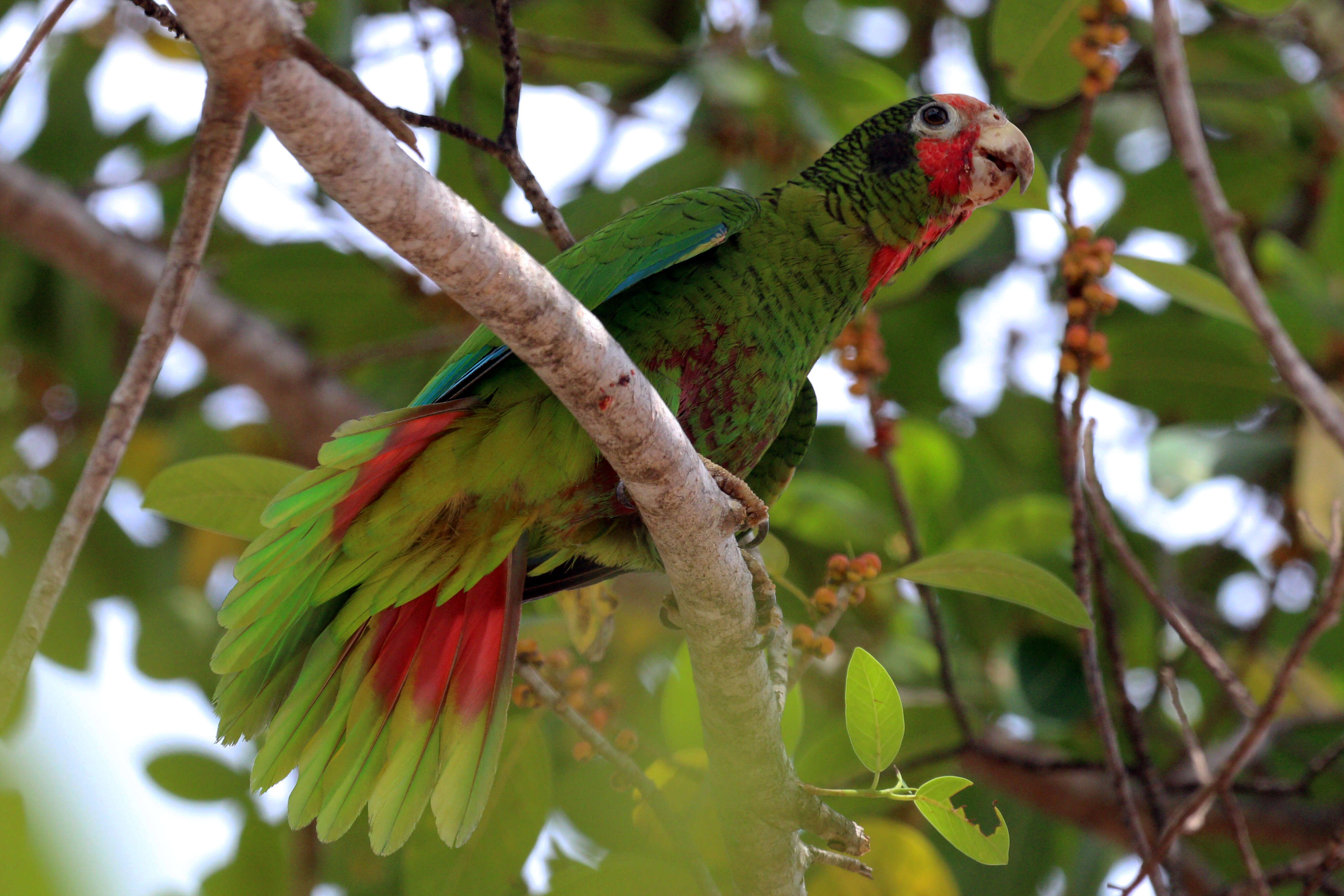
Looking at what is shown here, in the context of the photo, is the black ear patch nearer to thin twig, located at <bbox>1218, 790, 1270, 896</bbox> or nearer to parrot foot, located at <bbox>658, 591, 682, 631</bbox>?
parrot foot, located at <bbox>658, 591, 682, 631</bbox>

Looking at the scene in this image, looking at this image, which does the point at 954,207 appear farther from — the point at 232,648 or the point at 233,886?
the point at 233,886

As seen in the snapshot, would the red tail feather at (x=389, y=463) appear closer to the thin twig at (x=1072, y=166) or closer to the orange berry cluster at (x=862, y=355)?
the orange berry cluster at (x=862, y=355)

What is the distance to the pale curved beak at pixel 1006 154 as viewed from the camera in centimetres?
204

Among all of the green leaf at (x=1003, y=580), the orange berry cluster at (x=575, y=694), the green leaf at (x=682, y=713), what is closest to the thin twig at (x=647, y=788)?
the orange berry cluster at (x=575, y=694)

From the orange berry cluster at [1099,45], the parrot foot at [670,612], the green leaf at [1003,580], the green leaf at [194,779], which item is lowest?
the green leaf at [1003,580]

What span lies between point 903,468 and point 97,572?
230cm

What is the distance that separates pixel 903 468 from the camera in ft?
9.07

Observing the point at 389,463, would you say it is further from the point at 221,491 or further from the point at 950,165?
the point at 950,165

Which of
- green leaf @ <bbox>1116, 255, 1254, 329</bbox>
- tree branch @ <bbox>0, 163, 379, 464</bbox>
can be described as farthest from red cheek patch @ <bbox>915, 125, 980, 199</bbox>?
tree branch @ <bbox>0, 163, 379, 464</bbox>

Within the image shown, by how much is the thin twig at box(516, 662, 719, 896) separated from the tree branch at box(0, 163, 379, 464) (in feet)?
4.75

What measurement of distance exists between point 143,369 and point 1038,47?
1.89 metres

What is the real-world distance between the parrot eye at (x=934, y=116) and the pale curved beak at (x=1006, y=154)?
3.0 inches

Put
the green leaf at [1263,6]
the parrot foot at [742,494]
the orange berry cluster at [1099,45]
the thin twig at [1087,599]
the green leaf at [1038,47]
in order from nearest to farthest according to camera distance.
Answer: the parrot foot at [742,494], the thin twig at [1087,599], the orange berry cluster at [1099,45], the green leaf at [1038,47], the green leaf at [1263,6]

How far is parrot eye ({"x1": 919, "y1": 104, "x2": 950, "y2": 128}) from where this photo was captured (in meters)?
2.13
